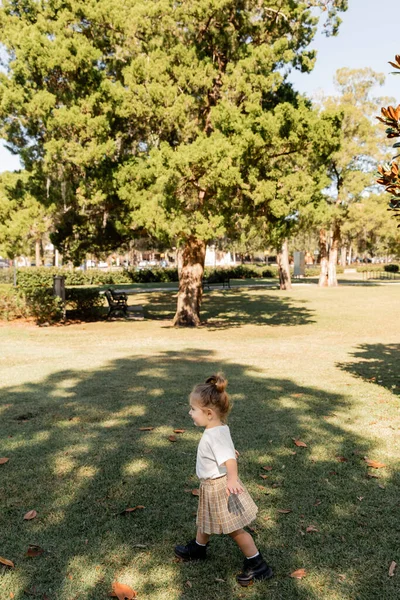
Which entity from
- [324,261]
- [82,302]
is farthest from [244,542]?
[324,261]

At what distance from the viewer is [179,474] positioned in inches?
182

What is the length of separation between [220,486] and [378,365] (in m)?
7.63

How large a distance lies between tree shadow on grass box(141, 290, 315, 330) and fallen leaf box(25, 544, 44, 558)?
13.3 m

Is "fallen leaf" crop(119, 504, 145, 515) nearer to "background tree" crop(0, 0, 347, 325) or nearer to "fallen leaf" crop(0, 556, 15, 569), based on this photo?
"fallen leaf" crop(0, 556, 15, 569)

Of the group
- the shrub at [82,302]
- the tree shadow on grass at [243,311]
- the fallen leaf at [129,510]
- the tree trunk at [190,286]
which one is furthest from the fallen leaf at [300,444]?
the shrub at [82,302]

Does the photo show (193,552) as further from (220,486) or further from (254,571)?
(220,486)

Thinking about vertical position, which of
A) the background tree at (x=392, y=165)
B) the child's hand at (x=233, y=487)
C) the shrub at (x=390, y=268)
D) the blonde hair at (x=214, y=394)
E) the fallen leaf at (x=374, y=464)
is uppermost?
the background tree at (x=392, y=165)

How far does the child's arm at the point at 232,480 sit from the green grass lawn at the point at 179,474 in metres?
0.58

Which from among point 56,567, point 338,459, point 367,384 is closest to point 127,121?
point 367,384

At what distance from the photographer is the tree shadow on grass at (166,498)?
3123 mm

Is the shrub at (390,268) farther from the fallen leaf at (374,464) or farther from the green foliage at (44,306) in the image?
the fallen leaf at (374,464)

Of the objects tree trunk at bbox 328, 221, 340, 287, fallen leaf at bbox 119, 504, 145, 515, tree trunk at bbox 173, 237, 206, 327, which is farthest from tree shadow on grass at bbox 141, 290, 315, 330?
fallen leaf at bbox 119, 504, 145, 515

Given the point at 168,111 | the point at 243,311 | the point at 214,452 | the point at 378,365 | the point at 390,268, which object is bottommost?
the point at 243,311

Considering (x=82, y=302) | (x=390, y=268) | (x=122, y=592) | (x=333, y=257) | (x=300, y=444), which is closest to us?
(x=122, y=592)
